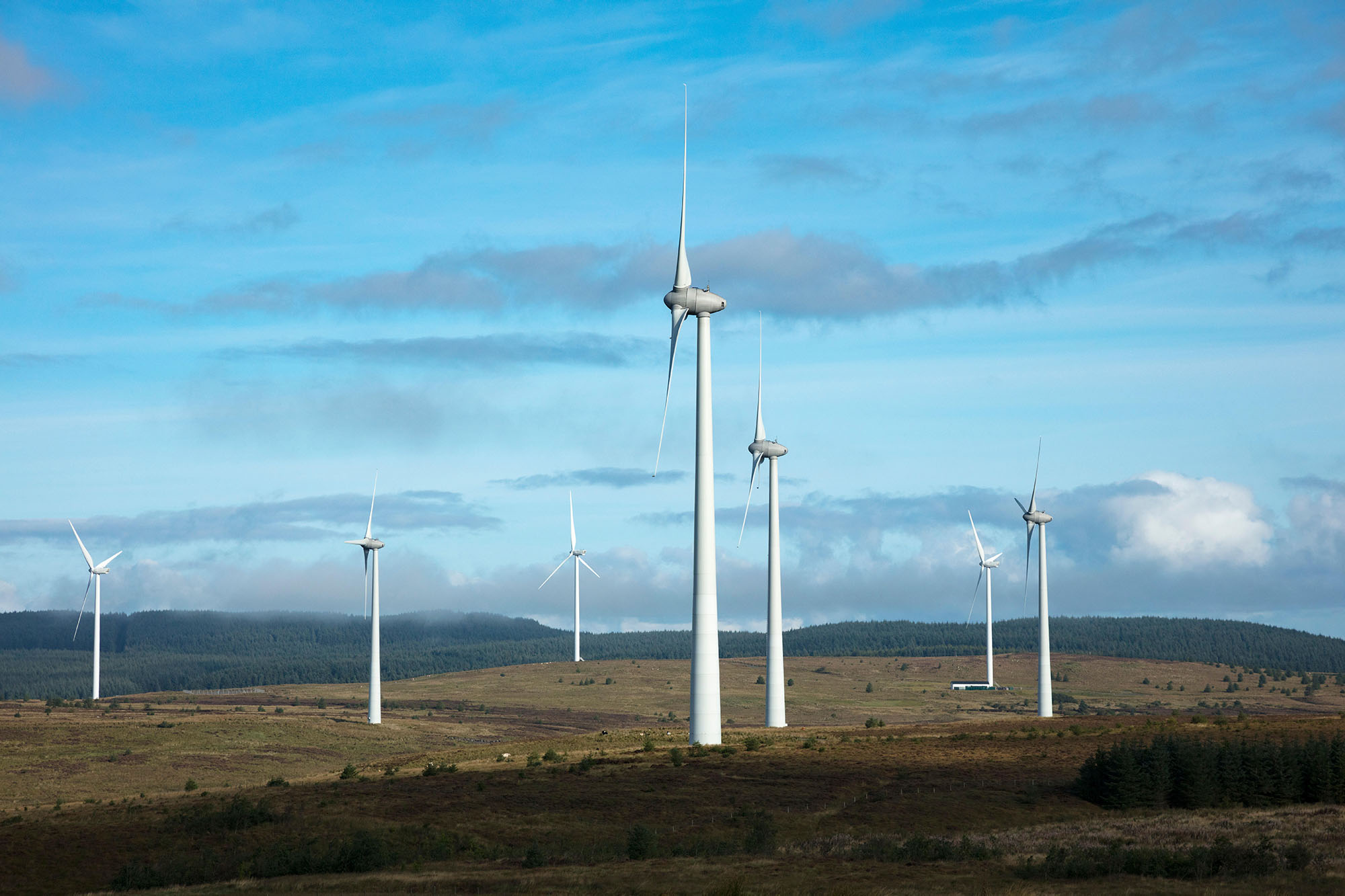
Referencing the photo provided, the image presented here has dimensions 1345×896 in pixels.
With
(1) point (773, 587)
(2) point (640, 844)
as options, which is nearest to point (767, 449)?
(1) point (773, 587)

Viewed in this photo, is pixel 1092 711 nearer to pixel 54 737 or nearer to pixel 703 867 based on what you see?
pixel 54 737

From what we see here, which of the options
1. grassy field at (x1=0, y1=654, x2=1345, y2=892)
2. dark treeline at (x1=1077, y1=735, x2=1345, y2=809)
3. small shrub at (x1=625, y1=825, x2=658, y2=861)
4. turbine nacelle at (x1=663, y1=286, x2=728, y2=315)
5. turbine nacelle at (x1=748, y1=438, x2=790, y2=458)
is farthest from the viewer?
turbine nacelle at (x1=748, y1=438, x2=790, y2=458)

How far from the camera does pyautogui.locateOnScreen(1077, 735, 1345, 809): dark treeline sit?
53.8m

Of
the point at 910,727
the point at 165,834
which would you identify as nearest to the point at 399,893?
the point at 165,834

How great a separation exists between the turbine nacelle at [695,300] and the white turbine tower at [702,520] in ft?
0.11

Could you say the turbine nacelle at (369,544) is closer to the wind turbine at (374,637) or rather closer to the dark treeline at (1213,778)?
the wind turbine at (374,637)

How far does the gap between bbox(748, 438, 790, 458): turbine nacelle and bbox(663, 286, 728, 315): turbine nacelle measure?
24029 millimetres

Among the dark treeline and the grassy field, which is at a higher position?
the dark treeline

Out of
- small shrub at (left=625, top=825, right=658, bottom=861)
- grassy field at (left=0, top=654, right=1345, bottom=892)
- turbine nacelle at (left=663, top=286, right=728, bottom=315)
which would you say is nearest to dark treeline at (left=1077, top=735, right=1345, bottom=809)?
grassy field at (left=0, top=654, right=1345, bottom=892)

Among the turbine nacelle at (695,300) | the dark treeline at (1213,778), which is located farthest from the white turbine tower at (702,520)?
the dark treeline at (1213,778)

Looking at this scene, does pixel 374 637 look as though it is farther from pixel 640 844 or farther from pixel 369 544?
pixel 640 844

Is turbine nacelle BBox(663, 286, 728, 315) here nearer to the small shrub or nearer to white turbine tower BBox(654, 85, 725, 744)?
white turbine tower BBox(654, 85, 725, 744)

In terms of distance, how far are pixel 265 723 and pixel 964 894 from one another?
97.2m

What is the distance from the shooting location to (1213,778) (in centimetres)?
5431
